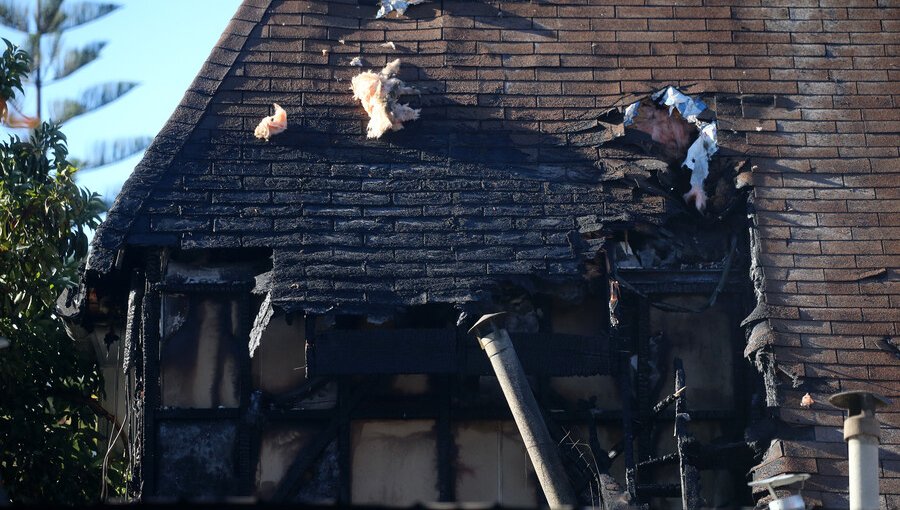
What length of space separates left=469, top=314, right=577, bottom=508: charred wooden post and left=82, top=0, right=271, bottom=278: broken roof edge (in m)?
2.96

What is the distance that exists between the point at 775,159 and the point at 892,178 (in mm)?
981

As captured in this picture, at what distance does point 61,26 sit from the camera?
27078mm

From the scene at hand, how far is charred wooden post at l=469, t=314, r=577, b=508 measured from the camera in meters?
10.5

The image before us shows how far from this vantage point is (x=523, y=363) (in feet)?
36.8

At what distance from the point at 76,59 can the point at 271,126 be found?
15.6m

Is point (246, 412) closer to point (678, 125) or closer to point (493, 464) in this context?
point (493, 464)

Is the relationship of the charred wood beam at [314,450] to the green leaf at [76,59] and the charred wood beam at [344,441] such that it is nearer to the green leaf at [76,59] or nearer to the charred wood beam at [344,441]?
the charred wood beam at [344,441]

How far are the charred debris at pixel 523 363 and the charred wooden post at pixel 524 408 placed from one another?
434 mm

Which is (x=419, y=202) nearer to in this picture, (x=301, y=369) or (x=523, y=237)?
(x=523, y=237)

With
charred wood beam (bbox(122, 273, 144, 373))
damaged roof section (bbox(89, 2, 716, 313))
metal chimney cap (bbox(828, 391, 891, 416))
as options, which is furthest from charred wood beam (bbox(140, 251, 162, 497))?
metal chimney cap (bbox(828, 391, 891, 416))

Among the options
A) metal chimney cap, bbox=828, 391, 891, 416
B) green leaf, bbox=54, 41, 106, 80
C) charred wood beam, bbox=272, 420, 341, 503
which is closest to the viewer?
metal chimney cap, bbox=828, 391, 891, 416

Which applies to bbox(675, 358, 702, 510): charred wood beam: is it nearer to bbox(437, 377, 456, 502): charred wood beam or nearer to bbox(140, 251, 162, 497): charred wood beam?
bbox(437, 377, 456, 502): charred wood beam

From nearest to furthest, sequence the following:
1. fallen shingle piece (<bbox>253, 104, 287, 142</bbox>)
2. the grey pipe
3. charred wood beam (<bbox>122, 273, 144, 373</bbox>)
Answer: the grey pipe
charred wood beam (<bbox>122, 273, 144, 373</bbox>)
fallen shingle piece (<bbox>253, 104, 287, 142</bbox>)

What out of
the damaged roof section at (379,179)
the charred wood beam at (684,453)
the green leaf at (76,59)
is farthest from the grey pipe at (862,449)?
the green leaf at (76,59)
